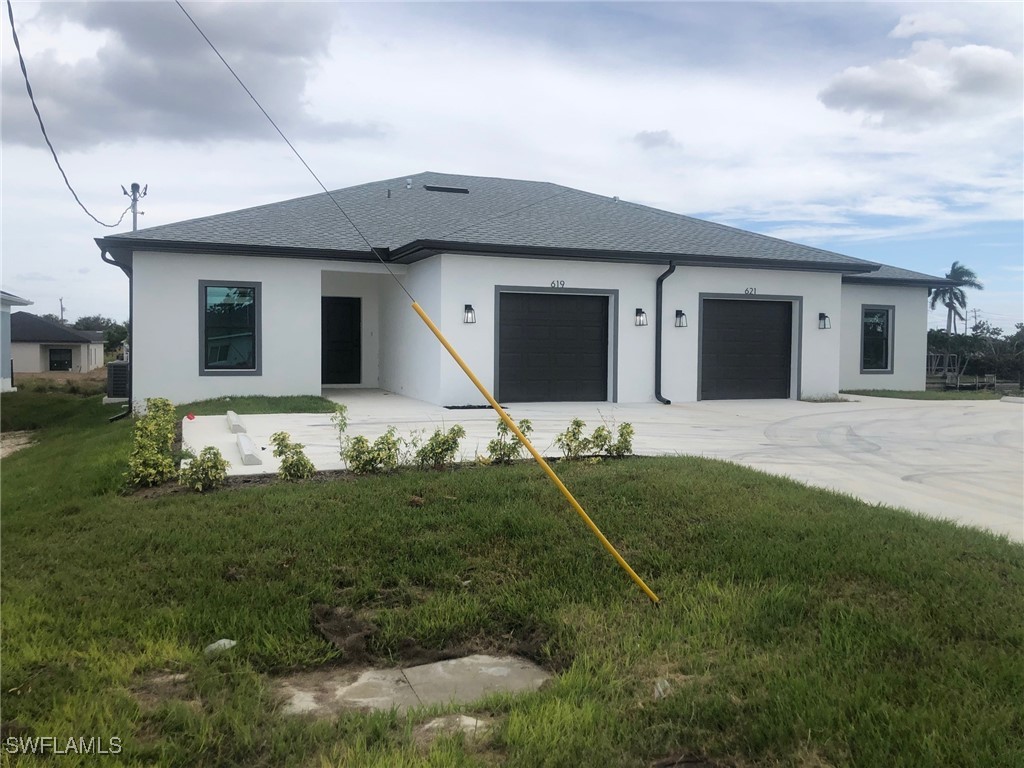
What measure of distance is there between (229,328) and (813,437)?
11.0 m

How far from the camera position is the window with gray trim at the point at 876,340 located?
2038cm

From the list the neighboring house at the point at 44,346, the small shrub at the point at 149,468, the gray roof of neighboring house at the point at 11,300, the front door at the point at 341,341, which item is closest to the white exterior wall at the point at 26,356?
the neighboring house at the point at 44,346

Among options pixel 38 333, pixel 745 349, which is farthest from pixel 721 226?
pixel 38 333

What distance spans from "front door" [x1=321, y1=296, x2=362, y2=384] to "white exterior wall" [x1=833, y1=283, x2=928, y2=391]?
1238 cm

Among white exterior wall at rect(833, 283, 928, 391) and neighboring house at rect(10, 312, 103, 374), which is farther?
neighboring house at rect(10, 312, 103, 374)

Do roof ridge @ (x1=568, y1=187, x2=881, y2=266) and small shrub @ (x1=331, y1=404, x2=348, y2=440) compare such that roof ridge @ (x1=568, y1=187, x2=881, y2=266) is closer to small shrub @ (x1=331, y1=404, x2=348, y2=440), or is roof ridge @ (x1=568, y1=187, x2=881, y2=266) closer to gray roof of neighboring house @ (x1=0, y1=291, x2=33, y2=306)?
small shrub @ (x1=331, y1=404, x2=348, y2=440)

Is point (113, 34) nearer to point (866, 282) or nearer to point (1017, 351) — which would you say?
point (866, 282)

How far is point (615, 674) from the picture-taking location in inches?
140

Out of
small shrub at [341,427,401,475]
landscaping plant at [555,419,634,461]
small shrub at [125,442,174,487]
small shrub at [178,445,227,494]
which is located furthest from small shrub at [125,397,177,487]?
landscaping plant at [555,419,634,461]

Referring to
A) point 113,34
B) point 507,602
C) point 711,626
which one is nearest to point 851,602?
point 711,626

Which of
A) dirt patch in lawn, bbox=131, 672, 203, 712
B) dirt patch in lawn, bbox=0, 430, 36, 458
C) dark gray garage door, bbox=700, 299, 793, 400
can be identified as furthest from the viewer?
dark gray garage door, bbox=700, 299, 793, 400

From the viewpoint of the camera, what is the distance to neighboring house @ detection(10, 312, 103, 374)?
1875 inches

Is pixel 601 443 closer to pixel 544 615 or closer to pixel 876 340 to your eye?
pixel 544 615

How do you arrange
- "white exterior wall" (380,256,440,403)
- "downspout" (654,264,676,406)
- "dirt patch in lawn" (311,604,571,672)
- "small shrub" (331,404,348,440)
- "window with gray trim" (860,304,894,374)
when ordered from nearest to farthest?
"dirt patch in lawn" (311,604,571,672) < "small shrub" (331,404,348,440) < "white exterior wall" (380,256,440,403) < "downspout" (654,264,676,406) < "window with gray trim" (860,304,894,374)
